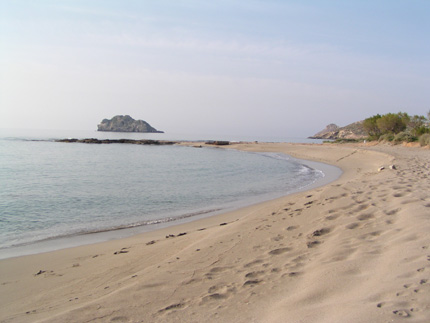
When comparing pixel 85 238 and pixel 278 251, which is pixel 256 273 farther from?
pixel 85 238

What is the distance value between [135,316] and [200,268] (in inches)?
58.1

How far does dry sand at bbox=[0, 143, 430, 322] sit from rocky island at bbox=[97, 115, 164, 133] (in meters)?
161

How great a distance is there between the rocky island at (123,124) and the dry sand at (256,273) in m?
161

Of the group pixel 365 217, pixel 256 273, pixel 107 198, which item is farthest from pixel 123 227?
pixel 365 217

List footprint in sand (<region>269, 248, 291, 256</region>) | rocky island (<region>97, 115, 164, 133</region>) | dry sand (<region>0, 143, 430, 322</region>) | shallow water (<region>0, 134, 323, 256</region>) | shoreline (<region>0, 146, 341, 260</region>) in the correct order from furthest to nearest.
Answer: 1. rocky island (<region>97, 115, 164, 133</region>)
2. shallow water (<region>0, 134, 323, 256</region>)
3. shoreline (<region>0, 146, 341, 260</region>)
4. footprint in sand (<region>269, 248, 291, 256</region>)
5. dry sand (<region>0, 143, 430, 322</region>)

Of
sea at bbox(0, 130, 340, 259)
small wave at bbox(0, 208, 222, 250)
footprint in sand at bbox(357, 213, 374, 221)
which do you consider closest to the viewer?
footprint in sand at bbox(357, 213, 374, 221)

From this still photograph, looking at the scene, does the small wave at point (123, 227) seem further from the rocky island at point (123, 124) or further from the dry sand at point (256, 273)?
the rocky island at point (123, 124)

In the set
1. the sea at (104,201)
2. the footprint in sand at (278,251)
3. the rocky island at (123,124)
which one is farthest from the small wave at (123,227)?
the rocky island at (123,124)

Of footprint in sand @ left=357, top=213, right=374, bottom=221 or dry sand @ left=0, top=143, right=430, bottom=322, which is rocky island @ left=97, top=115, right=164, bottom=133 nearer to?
dry sand @ left=0, top=143, right=430, bottom=322

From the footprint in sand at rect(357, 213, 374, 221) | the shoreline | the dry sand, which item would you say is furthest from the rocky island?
the footprint in sand at rect(357, 213, 374, 221)

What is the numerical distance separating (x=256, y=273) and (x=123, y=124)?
165 meters

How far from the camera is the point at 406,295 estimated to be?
10.6 ft

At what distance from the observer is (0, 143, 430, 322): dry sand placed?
3400mm

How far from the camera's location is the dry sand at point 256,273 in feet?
11.2
